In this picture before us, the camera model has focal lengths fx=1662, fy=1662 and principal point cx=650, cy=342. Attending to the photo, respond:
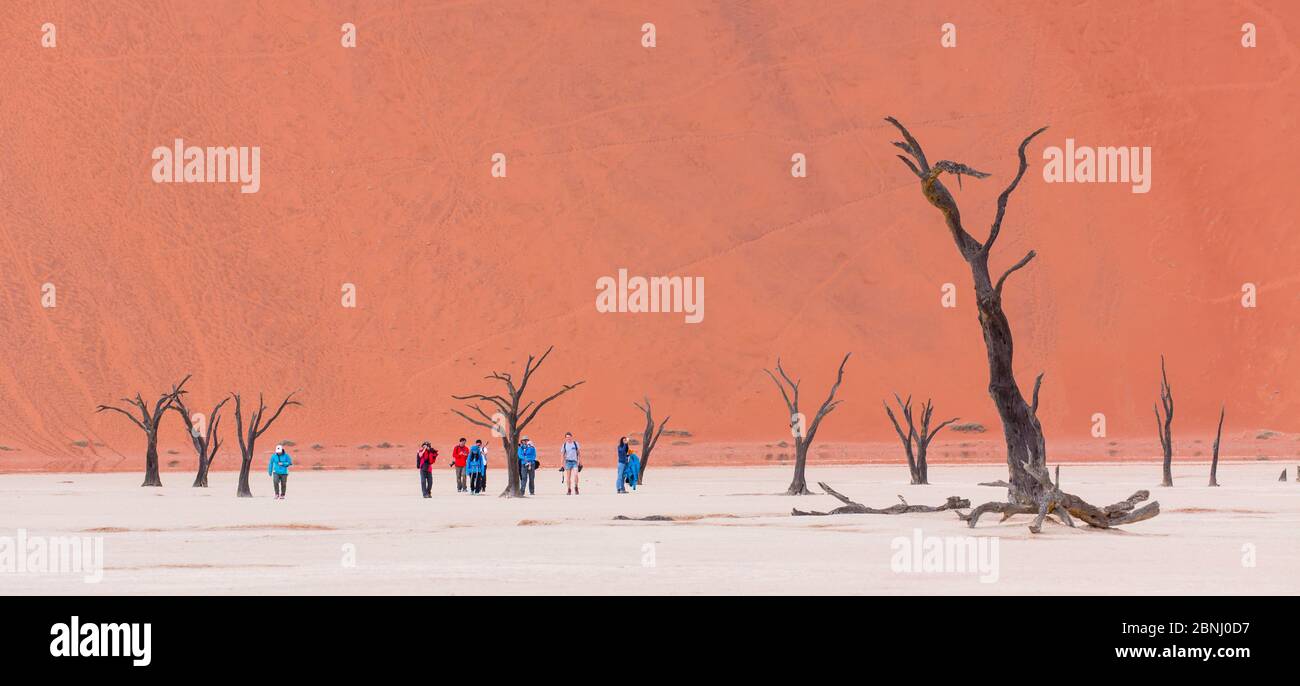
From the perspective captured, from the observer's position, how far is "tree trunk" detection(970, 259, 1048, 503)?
2070cm

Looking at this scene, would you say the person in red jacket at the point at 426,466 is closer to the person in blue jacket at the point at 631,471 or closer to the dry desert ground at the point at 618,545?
the dry desert ground at the point at 618,545

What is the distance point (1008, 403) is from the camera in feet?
68.2

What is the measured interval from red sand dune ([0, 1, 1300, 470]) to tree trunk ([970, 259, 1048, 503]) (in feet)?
168

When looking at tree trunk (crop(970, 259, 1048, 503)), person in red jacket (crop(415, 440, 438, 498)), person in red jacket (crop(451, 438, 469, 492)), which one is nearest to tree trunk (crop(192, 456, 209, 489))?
person in red jacket (crop(451, 438, 469, 492))

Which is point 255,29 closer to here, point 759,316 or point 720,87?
point 720,87

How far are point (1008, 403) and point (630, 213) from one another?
6373 cm

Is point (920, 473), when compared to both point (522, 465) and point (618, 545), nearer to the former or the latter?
point (522, 465)

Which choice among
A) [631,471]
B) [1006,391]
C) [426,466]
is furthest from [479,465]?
[1006,391]

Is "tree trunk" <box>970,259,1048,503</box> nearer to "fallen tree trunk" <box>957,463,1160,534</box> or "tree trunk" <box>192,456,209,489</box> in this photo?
"fallen tree trunk" <box>957,463,1160,534</box>

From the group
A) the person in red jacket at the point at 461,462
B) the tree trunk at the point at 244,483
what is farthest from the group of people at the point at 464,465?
the tree trunk at the point at 244,483

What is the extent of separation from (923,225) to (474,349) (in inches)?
938

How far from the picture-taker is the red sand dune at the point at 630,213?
76.1m

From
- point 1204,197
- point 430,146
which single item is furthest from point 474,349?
point 1204,197

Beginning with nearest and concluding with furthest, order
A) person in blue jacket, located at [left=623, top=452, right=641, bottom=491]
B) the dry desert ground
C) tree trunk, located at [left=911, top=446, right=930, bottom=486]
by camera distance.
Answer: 1. the dry desert ground
2. person in blue jacket, located at [left=623, top=452, right=641, bottom=491]
3. tree trunk, located at [left=911, top=446, right=930, bottom=486]
